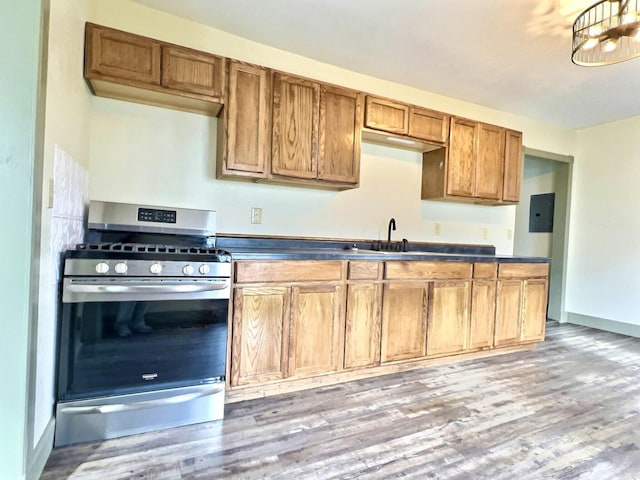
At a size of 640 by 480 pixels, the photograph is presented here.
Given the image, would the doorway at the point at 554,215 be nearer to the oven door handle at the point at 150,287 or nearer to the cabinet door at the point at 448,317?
the cabinet door at the point at 448,317

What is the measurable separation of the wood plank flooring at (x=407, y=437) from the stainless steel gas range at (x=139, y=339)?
11cm

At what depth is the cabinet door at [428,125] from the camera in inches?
118

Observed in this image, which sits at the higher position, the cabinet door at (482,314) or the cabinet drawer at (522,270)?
the cabinet drawer at (522,270)

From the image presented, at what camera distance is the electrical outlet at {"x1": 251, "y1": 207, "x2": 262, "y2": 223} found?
271 centimetres

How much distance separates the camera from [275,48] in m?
2.69

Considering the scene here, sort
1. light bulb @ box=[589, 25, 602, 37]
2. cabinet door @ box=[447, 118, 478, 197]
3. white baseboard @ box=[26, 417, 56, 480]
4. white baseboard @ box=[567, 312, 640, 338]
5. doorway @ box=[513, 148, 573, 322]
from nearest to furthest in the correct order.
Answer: white baseboard @ box=[26, 417, 56, 480]
light bulb @ box=[589, 25, 602, 37]
cabinet door @ box=[447, 118, 478, 197]
white baseboard @ box=[567, 312, 640, 338]
doorway @ box=[513, 148, 573, 322]

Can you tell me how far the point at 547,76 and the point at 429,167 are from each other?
122 centimetres

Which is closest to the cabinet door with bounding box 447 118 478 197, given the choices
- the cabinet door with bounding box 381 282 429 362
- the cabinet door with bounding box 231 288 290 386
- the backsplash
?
the cabinet door with bounding box 381 282 429 362

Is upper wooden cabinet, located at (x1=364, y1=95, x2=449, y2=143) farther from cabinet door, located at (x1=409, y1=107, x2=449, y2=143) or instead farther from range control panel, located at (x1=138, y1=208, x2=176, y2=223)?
range control panel, located at (x1=138, y1=208, x2=176, y2=223)

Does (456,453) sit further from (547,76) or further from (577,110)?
(577,110)

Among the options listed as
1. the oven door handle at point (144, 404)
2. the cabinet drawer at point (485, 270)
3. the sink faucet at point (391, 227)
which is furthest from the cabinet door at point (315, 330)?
the cabinet drawer at point (485, 270)

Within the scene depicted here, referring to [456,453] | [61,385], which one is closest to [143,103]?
[61,385]

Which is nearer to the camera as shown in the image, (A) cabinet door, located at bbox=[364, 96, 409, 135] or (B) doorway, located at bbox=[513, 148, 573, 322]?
(A) cabinet door, located at bbox=[364, 96, 409, 135]

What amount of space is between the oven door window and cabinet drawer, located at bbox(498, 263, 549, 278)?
2479 mm
